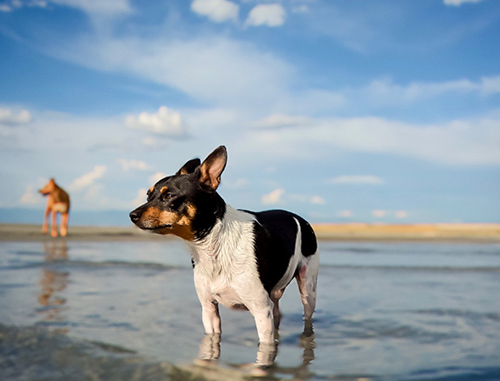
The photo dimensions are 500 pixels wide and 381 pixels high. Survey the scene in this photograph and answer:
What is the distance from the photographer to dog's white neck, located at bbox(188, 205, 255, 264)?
4048 millimetres

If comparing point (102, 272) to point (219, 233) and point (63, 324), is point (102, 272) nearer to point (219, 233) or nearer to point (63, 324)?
point (63, 324)

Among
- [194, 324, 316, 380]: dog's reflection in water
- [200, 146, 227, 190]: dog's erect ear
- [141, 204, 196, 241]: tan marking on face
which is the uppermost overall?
[200, 146, 227, 190]: dog's erect ear

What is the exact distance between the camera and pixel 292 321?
18.6 ft

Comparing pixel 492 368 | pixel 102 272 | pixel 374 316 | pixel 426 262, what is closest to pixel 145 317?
pixel 374 316

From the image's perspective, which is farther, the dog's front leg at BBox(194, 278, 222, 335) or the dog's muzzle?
the dog's front leg at BBox(194, 278, 222, 335)

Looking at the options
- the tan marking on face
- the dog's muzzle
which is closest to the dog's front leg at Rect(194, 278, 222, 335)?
the tan marking on face

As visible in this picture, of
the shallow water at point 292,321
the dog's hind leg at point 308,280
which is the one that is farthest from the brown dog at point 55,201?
the dog's hind leg at point 308,280

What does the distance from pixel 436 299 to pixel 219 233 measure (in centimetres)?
461

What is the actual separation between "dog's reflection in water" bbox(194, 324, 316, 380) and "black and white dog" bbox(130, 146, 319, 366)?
0.09m

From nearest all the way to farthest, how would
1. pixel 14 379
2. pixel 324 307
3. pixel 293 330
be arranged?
1. pixel 14 379
2. pixel 293 330
3. pixel 324 307

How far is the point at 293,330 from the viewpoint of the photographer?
17.1 feet

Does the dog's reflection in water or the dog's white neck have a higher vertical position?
the dog's white neck

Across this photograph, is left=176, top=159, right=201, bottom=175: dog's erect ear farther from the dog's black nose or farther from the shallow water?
the shallow water

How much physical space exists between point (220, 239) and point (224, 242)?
0.15 feet
